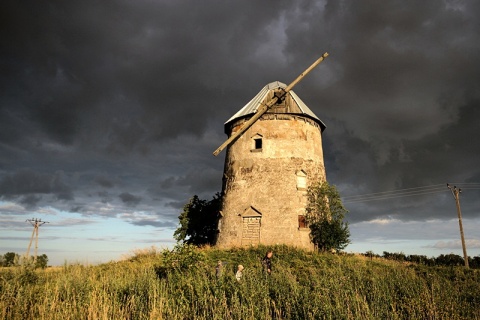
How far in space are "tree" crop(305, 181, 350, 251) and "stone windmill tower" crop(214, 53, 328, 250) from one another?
48 centimetres

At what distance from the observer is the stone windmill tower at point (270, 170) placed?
20.1m

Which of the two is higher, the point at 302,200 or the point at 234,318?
the point at 302,200

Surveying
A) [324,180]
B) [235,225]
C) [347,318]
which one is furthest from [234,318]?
[324,180]

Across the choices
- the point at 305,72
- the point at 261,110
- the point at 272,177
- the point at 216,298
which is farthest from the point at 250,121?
the point at 216,298

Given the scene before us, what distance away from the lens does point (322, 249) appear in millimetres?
20078

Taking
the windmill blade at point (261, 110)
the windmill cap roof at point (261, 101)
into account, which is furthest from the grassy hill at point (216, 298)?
the windmill cap roof at point (261, 101)

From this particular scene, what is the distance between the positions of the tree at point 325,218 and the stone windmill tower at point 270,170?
48 cm

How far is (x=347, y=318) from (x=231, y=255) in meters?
11.8

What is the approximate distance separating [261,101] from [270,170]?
5.44m

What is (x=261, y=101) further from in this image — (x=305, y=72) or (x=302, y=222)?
(x=302, y=222)

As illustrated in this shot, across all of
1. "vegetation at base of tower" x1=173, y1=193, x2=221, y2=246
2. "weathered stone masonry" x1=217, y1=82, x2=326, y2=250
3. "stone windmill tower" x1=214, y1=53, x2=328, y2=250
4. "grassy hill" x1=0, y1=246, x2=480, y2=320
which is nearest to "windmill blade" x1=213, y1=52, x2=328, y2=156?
"stone windmill tower" x1=214, y1=53, x2=328, y2=250

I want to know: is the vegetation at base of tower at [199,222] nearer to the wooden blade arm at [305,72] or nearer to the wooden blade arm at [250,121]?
the wooden blade arm at [250,121]

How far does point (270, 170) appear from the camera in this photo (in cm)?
2131

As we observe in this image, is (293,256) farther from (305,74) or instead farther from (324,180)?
(305,74)
